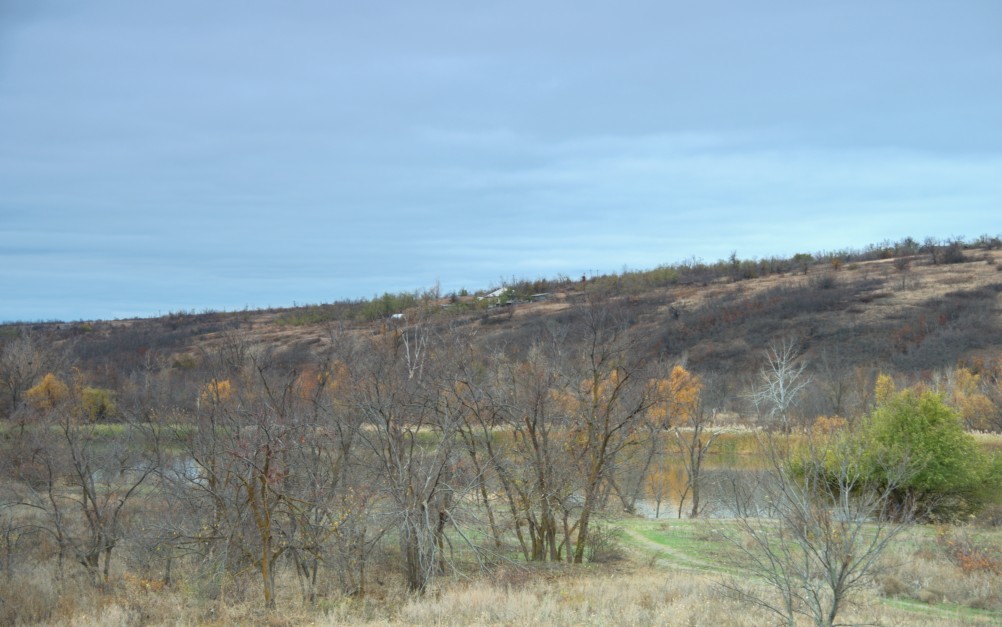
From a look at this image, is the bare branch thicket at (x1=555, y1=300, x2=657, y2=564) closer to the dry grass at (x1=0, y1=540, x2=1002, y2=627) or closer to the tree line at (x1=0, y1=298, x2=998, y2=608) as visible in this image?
the tree line at (x1=0, y1=298, x2=998, y2=608)

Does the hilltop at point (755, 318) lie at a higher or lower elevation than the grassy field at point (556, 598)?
higher

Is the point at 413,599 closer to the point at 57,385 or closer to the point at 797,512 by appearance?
the point at 797,512

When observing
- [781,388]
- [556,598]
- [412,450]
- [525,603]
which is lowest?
[556,598]

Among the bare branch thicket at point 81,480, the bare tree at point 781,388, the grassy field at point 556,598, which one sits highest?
the bare tree at point 781,388

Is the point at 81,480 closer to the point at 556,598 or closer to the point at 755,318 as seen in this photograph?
the point at 556,598

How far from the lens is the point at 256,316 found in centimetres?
16262

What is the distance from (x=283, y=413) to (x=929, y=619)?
12.7 m

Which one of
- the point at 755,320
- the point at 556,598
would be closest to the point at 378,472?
the point at 556,598

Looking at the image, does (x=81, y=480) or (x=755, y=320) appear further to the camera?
(x=755, y=320)

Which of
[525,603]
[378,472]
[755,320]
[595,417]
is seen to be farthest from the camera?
[755,320]

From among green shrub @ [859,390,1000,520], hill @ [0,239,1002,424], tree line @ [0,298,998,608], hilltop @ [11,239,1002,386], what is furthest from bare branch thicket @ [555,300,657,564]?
hilltop @ [11,239,1002,386]

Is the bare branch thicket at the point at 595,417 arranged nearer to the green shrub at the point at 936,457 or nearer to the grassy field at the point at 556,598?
the grassy field at the point at 556,598

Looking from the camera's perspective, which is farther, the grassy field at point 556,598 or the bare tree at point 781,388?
the grassy field at point 556,598

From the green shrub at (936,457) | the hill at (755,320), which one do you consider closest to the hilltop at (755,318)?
the hill at (755,320)
